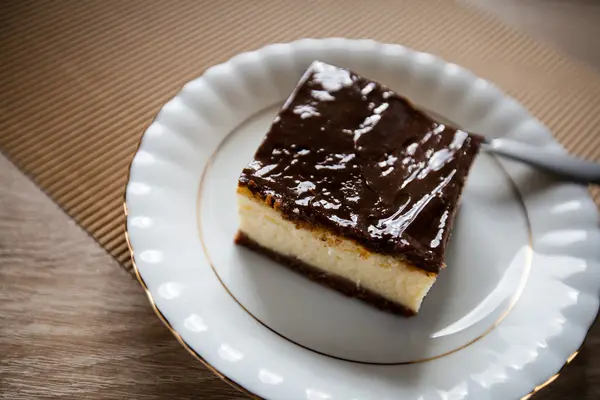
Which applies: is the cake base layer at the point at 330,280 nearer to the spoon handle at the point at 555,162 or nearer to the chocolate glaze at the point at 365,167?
the chocolate glaze at the point at 365,167


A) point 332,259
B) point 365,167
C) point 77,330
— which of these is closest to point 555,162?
point 365,167

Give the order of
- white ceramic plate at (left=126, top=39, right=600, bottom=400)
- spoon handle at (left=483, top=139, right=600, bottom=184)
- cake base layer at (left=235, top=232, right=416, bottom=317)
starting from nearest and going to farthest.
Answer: white ceramic plate at (left=126, top=39, right=600, bottom=400) < cake base layer at (left=235, top=232, right=416, bottom=317) < spoon handle at (left=483, top=139, right=600, bottom=184)

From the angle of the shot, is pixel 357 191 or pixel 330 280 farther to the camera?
pixel 330 280

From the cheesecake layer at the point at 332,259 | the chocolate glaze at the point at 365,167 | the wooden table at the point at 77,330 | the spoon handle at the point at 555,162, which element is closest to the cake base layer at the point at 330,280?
the cheesecake layer at the point at 332,259

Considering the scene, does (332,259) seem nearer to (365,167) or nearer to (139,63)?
(365,167)

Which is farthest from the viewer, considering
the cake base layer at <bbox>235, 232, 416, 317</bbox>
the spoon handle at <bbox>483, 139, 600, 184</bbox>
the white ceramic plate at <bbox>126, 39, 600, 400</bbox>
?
the spoon handle at <bbox>483, 139, 600, 184</bbox>

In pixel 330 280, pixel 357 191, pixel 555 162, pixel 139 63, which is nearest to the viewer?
pixel 357 191

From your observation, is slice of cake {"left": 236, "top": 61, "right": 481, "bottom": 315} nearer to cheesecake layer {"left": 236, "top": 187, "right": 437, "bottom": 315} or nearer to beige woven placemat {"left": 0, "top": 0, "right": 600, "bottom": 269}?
cheesecake layer {"left": 236, "top": 187, "right": 437, "bottom": 315}

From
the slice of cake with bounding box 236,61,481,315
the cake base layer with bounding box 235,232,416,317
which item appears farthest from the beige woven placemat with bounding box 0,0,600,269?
the slice of cake with bounding box 236,61,481,315
